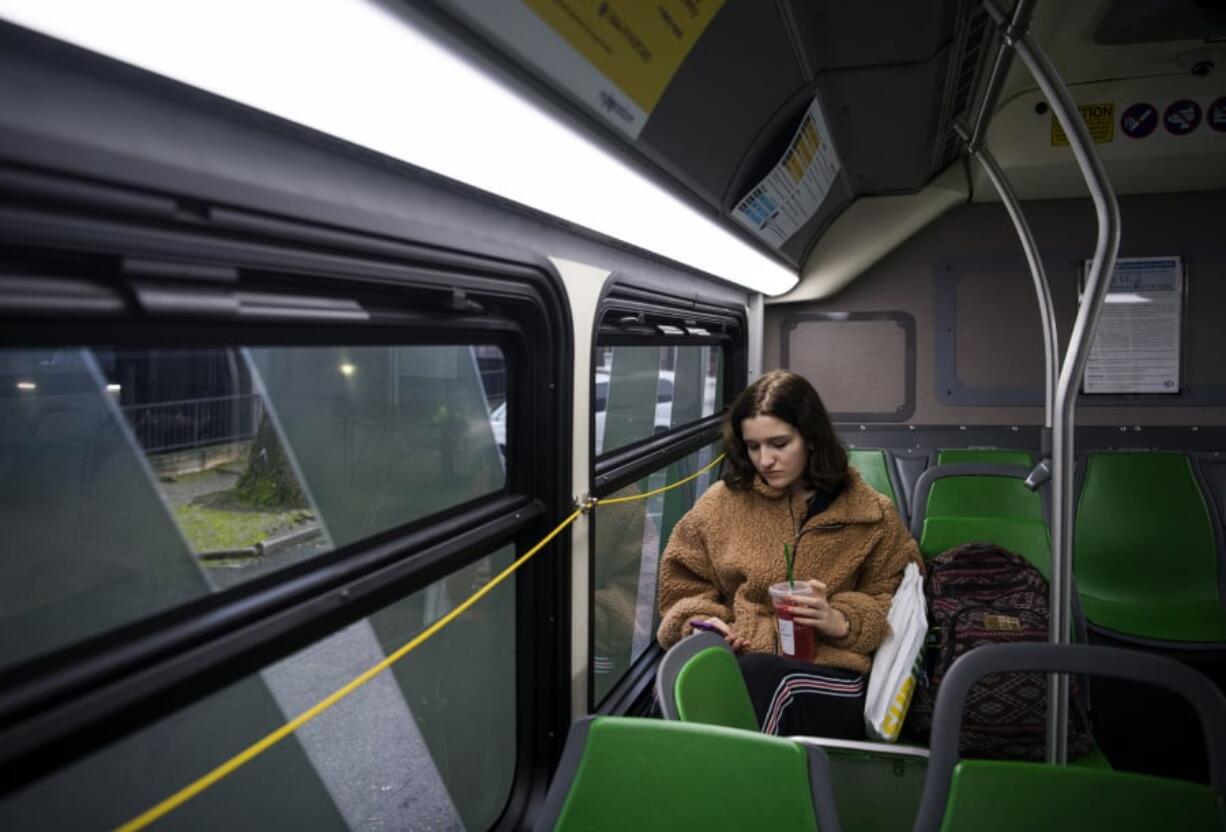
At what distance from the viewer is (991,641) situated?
85.8 inches

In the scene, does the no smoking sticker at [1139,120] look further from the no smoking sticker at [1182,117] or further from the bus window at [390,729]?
the bus window at [390,729]

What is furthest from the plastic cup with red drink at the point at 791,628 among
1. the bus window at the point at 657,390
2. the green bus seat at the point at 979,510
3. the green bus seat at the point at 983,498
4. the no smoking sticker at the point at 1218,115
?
the no smoking sticker at the point at 1218,115

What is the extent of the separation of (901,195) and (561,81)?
13.1 ft

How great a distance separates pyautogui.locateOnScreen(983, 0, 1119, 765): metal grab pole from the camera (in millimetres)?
1648

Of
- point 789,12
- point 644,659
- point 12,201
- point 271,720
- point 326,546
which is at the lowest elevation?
point 644,659

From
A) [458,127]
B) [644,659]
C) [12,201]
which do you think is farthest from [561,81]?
[644,659]

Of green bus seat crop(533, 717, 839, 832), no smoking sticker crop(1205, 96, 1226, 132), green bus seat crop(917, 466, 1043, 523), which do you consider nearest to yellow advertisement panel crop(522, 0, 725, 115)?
green bus seat crop(533, 717, 839, 832)

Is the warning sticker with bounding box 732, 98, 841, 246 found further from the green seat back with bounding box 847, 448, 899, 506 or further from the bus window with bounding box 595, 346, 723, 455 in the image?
the green seat back with bounding box 847, 448, 899, 506

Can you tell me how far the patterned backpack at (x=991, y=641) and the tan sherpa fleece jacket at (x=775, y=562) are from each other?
14 centimetres

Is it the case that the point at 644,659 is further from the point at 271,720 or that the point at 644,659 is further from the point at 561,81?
the point at 561,81

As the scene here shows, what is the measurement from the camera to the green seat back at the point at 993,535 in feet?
9.05

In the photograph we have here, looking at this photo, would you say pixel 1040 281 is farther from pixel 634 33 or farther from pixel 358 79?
pixel 358 79

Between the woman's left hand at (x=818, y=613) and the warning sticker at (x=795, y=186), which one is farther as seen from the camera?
the warning sticker at (x=795, y=186)

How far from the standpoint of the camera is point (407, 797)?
203 cm
